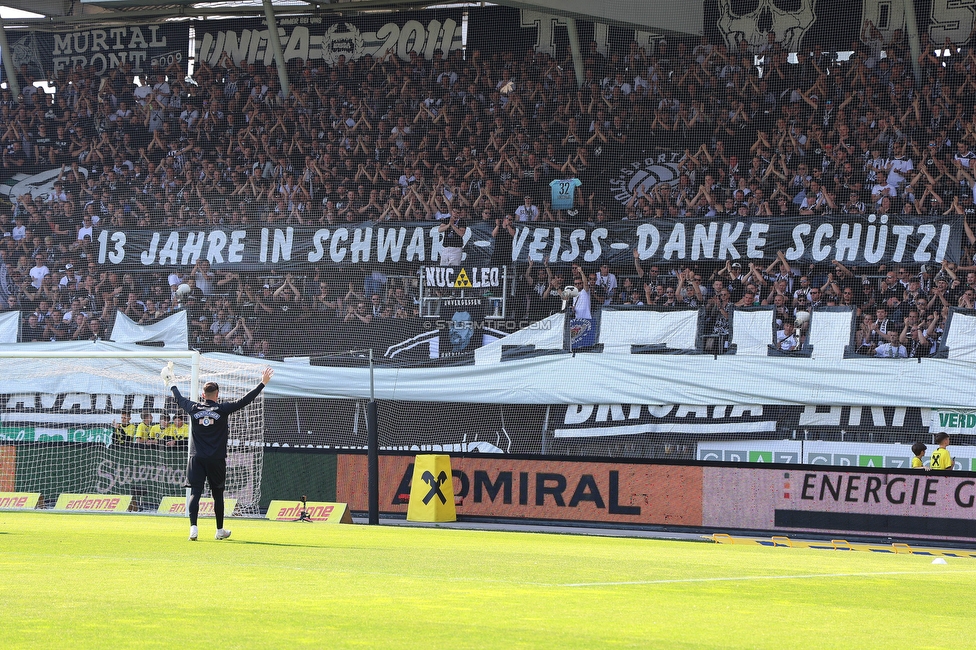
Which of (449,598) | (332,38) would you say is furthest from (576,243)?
(449,598)

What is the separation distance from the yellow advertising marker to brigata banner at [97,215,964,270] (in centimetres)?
572

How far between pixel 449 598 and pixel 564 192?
19.9 metres

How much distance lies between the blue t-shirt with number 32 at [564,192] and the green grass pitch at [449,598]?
13.8 metres

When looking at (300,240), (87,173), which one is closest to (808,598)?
(300,240)

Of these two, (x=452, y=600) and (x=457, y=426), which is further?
(x=457, y=426)

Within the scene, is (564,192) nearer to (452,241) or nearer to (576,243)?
(576,243)

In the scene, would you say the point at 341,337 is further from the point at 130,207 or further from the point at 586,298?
the point at 130,207

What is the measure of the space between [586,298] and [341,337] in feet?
17.8

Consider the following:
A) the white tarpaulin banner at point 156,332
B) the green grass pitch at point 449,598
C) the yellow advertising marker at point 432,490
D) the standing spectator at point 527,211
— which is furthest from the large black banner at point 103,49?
the green grass pitch at point 449,598

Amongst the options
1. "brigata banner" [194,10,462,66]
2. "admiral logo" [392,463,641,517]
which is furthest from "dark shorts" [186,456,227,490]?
"brigata banner" [194,10,462,66]

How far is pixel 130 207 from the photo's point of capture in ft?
97.5

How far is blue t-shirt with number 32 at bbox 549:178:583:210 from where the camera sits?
2638cm

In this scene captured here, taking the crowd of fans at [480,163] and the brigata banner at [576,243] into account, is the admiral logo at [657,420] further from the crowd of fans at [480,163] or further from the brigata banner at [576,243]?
the brigata banner at [576,243]

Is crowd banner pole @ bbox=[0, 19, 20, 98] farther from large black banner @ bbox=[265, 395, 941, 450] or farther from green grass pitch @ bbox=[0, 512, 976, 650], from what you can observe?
green grass pitch @ bbox=[0, 512, 976, 650]
